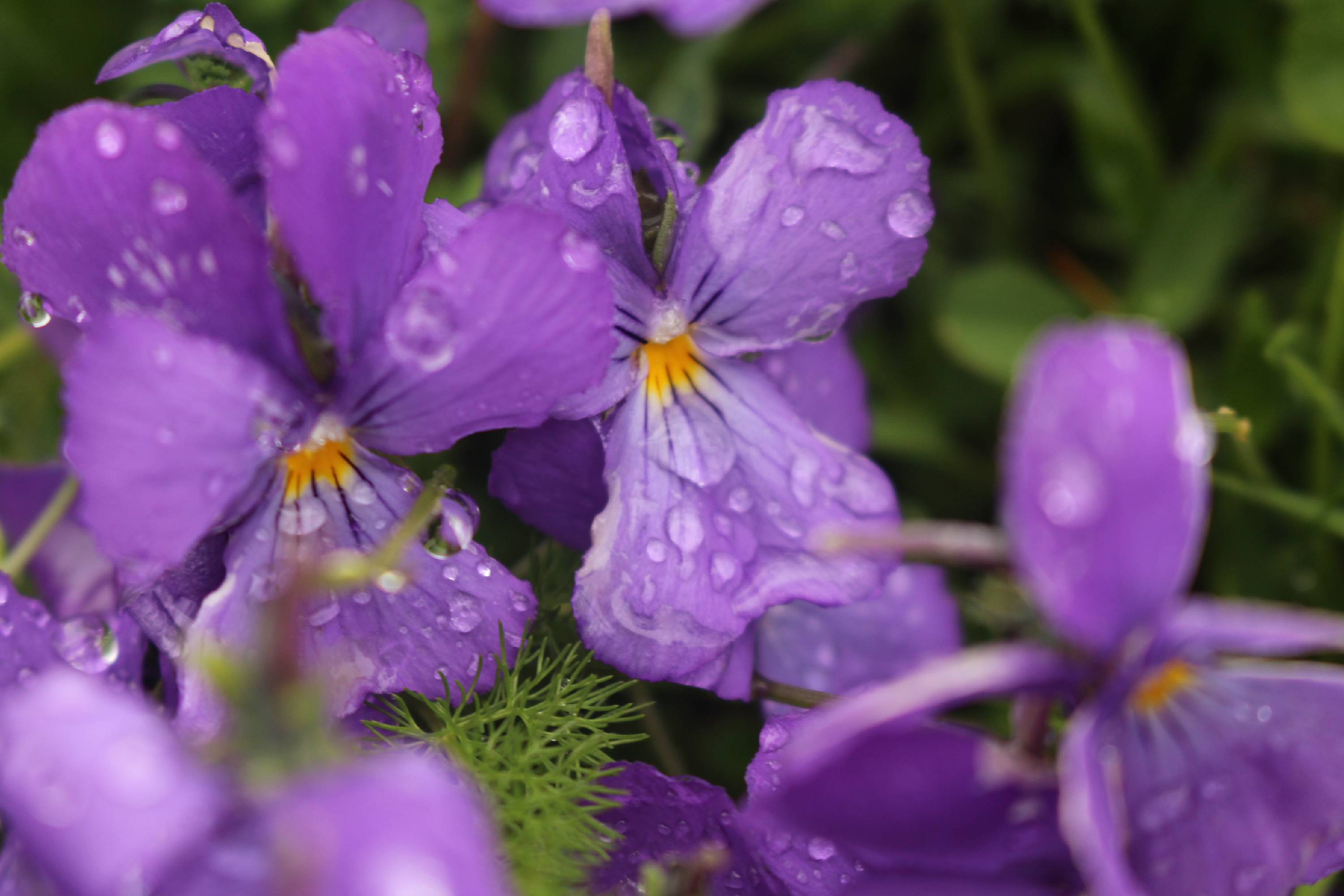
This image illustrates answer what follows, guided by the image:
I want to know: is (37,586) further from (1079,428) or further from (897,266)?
(1079,428)

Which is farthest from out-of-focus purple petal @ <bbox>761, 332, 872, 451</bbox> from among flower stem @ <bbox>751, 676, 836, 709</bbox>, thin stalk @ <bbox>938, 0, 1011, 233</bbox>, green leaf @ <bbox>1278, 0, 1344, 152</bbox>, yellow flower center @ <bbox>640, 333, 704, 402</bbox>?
green leaf @ <bbox>1278, 0, 1344, 152</bbox>

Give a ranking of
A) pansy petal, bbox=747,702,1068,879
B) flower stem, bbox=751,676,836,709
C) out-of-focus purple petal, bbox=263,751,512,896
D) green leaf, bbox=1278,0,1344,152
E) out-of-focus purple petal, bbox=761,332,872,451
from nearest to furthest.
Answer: out-of-focus purple petal, bbox=263,751,512,896 < pansy petal, bbox=747,702,1068,879 < flower stem, bbox=751,676,836,709 < out-of-focus purple petal, bbox=761,332,872,451 < green leaf, bbox=1278,0,1344,152

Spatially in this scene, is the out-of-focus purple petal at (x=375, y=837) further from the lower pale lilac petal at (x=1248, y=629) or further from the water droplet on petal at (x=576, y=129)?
the water droplet on petal at (x=576, y=129)

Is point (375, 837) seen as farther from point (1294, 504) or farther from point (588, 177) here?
point (1294, 504)

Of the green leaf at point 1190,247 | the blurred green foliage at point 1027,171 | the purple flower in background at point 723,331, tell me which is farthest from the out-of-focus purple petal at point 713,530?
the green leaf at point 1190,247

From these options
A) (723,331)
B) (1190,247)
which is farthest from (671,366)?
(1190,247)

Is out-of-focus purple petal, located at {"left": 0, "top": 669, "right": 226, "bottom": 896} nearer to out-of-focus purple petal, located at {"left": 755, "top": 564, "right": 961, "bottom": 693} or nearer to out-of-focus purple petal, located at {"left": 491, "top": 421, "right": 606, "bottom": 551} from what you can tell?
out-of-focus purple petal, located at {"left": 491, "top": 421, "right": 606, "bottom": 551}

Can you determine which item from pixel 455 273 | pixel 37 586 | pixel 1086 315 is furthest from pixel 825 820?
pixel 1086 315
